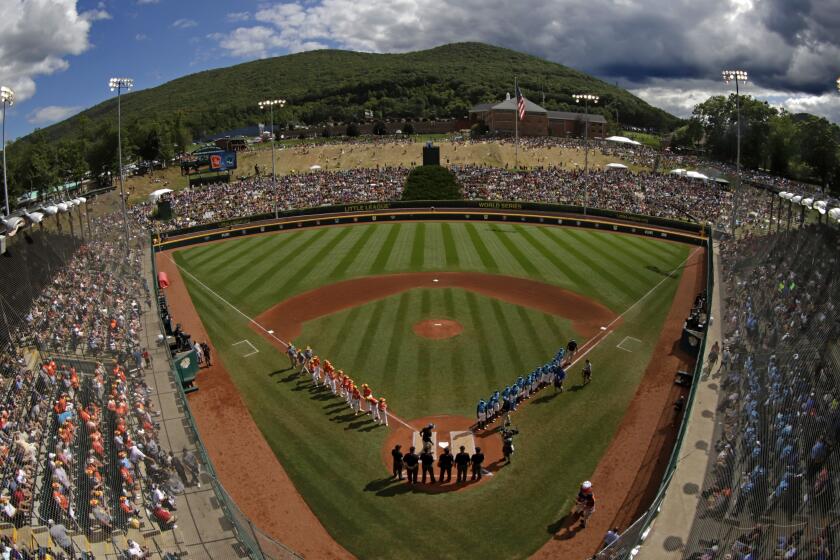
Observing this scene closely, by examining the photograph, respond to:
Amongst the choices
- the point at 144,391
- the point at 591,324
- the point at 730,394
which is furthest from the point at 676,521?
the point at 144,391

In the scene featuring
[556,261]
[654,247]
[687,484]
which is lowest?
[687,484]

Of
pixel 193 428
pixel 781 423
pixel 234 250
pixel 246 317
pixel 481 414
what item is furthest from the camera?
pixel 234 250

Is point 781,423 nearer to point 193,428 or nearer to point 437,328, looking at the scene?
point 437,328

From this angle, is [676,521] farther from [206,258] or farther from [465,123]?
[465,123]

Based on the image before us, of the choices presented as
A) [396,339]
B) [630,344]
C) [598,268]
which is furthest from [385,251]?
[630,344]

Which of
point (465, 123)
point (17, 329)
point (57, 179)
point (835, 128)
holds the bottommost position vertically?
point (17, 329)

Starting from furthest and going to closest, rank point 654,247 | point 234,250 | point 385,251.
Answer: point 234,250 < point 654,247 < point 385,251

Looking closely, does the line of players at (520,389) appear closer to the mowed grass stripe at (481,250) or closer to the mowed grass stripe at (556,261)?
the mowed grass stripe at (556,261)
